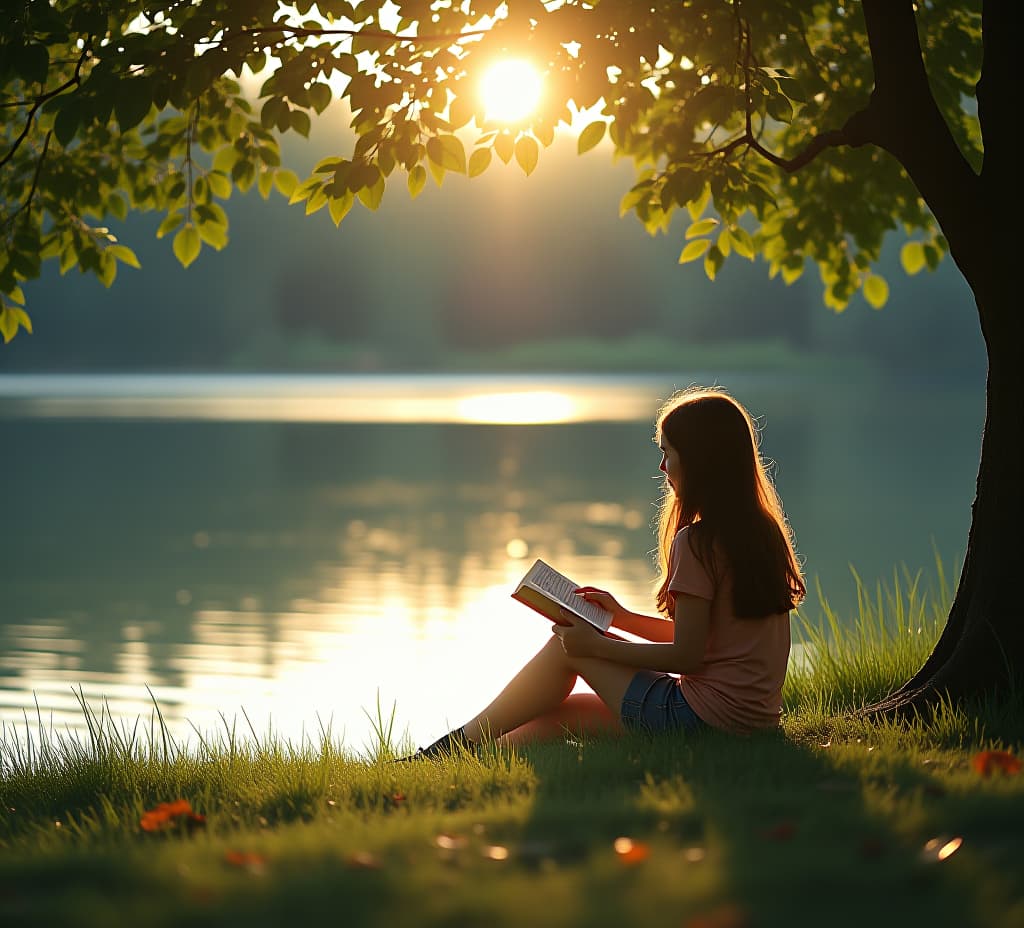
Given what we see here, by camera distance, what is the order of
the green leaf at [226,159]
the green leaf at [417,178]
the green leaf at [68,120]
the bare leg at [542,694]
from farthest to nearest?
the green leaf at [226,159] < the green leaf at [417,178] < the green leaf at [68,120] < the bare leg at [542,694]

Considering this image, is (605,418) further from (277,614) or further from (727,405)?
(727,405)

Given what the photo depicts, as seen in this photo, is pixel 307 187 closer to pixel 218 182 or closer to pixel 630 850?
pixel 218 182

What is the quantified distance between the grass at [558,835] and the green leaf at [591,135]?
121 inches

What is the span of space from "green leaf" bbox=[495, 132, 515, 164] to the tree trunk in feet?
7.11

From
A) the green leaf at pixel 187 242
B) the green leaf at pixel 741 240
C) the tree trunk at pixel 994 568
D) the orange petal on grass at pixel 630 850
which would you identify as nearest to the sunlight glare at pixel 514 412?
the green leaf at pixel 741 240

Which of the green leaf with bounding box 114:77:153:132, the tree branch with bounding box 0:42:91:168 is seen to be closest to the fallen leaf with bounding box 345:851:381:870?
the green leaf with bounding box 114:77:153:132

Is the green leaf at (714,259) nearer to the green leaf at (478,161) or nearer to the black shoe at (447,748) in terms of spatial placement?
the green leaf at (478,161)

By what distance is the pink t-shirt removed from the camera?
481 cm

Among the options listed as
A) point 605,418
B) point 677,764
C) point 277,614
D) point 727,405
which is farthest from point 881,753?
point 605,418

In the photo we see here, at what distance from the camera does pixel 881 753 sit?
4.53 meters

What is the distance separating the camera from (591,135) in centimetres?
694

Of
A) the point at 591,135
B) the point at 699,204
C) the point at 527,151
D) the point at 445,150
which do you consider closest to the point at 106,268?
the point at 445,150

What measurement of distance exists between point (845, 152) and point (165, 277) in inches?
6681

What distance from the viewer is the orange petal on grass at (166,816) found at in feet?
13.1
